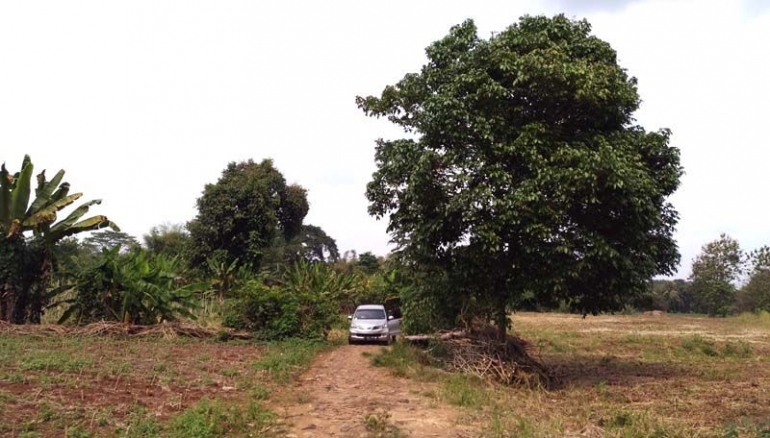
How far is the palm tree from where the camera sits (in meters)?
18.5

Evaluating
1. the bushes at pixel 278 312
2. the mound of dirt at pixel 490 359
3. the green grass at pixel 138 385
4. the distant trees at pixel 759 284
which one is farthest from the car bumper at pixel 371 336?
the distant trees at pixel 759 284

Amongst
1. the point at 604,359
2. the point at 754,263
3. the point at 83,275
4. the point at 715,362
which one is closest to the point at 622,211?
the point at 604,359

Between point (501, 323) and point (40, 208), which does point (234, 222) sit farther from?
point (501, 323)

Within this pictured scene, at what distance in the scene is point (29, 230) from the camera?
63.6 ft

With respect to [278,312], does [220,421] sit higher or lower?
lower

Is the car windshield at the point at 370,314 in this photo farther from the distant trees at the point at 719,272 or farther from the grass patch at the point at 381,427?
the distant trees at the point at 719,272

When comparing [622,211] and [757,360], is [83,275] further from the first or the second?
[757,360]

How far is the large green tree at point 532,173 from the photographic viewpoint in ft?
38.3

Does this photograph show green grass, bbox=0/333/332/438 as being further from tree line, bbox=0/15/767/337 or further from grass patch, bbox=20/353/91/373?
tree line, bbox=0/15/767/337

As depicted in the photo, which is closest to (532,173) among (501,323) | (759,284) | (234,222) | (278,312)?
(501,323)

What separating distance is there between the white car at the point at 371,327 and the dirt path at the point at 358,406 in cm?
580

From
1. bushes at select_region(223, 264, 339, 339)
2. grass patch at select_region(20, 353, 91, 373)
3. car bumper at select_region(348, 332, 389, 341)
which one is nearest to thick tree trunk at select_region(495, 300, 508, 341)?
car bumper at select_region(348, 332, 389, 341)

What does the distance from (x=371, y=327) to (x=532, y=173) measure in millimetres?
10012

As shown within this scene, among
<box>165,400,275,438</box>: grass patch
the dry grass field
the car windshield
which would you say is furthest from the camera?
the car windshield
